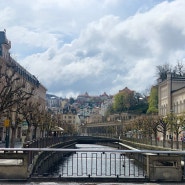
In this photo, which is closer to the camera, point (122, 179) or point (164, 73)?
point (122, 179)

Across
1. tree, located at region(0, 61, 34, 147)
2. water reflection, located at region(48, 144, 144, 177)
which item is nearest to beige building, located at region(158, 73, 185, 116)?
tree, located at region(0, 61, 34, 147)

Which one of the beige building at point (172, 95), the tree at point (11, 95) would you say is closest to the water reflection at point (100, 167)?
the tree at point (11, 95)

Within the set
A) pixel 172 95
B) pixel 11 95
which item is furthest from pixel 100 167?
pixel 172 95

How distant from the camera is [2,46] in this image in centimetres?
6931

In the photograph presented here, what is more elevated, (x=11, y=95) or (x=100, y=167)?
(x=11, y=95)

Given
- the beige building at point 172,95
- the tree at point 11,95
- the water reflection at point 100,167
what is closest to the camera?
the water reflection at point 100,167

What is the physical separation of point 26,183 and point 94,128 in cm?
17044

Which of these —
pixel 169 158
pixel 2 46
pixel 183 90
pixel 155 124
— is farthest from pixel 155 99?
pixel 169 158

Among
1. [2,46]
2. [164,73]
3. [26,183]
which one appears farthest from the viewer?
[164,73]

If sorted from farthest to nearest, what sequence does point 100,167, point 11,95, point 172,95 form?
point 172,95 < point 11,95 < point 100,167

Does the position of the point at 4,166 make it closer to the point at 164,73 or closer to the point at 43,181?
the point at 43,181

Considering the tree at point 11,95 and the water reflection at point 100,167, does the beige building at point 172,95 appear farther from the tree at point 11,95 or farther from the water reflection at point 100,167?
the water reflection at point 100,167

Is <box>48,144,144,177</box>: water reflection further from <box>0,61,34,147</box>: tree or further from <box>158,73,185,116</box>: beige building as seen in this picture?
<box>158,73,185,116</box>: beige building

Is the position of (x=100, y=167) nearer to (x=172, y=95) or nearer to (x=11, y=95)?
(x=11, y=95)
